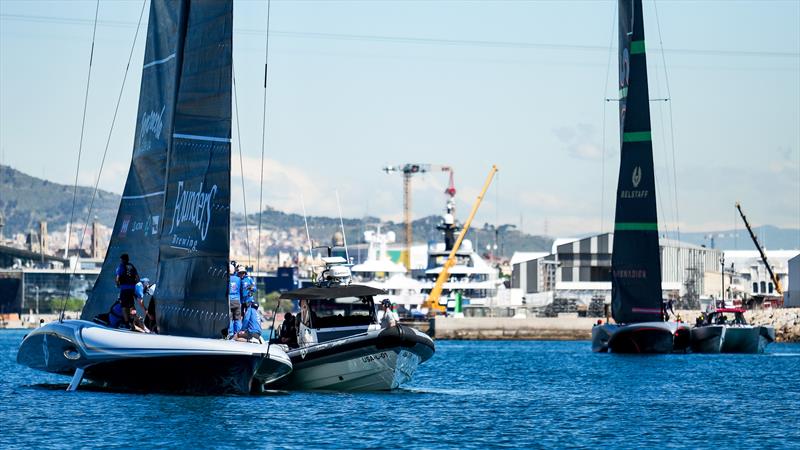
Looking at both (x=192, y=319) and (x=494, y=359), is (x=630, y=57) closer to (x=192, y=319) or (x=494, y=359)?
(x=494, y=359)

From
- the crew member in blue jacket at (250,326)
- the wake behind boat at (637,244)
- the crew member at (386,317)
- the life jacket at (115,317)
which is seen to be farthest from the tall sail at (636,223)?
the life jacket at (115,317)

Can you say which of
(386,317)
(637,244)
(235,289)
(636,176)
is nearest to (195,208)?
(235,289)

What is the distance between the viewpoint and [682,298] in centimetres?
16250

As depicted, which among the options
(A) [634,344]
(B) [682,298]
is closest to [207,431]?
(A) [634,344]

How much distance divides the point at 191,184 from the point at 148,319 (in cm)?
404

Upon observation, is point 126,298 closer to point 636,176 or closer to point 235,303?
point 235,303

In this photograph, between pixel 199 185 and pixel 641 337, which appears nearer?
pixel 199 185

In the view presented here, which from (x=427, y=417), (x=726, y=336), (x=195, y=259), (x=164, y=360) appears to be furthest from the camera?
(x=726, y=336)

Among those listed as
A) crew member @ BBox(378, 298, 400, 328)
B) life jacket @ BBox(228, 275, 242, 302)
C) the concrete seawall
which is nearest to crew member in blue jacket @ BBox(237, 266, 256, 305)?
life jacket @ BBox(228, 275, 242, 302)

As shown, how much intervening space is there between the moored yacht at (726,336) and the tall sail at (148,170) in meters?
45.0

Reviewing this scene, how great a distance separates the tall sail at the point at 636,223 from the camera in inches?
2808

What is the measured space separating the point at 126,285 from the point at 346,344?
561 centimetres

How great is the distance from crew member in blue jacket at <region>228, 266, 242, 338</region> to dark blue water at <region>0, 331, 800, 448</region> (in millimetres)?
1723

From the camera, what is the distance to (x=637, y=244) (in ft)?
235
